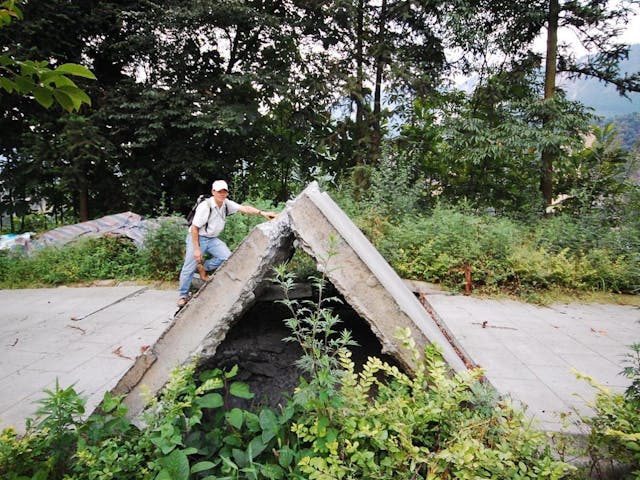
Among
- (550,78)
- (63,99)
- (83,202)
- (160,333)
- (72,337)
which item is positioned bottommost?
(72,337)

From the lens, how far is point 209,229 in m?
4.01

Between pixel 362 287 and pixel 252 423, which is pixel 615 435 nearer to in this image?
pixel 362 287

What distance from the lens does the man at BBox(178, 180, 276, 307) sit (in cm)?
381

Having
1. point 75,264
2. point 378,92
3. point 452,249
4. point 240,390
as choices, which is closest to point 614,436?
point 240,390

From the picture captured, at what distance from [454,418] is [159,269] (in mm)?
5884

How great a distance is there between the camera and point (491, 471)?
1.41 metres

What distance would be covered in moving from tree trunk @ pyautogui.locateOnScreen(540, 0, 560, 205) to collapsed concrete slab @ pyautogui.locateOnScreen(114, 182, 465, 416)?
751 cm

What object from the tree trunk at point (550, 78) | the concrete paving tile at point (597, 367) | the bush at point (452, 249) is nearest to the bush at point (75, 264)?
the bush at point (452, 249)

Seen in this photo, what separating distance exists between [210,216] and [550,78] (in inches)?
328

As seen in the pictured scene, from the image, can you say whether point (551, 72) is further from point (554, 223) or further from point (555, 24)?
point (554, 223)

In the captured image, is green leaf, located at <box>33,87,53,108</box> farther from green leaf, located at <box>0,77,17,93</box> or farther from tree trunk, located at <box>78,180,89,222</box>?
tree trunk, located at <box>78,180,89,222</box>

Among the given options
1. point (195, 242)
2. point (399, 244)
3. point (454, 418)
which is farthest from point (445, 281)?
point (454, 418)

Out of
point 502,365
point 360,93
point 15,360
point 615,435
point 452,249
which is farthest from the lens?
point 360,93

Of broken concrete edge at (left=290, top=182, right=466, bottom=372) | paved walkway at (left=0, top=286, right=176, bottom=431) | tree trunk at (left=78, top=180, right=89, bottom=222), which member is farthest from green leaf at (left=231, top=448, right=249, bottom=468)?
tree trunk at (left=78, top=180, right=89, bottom=222)
